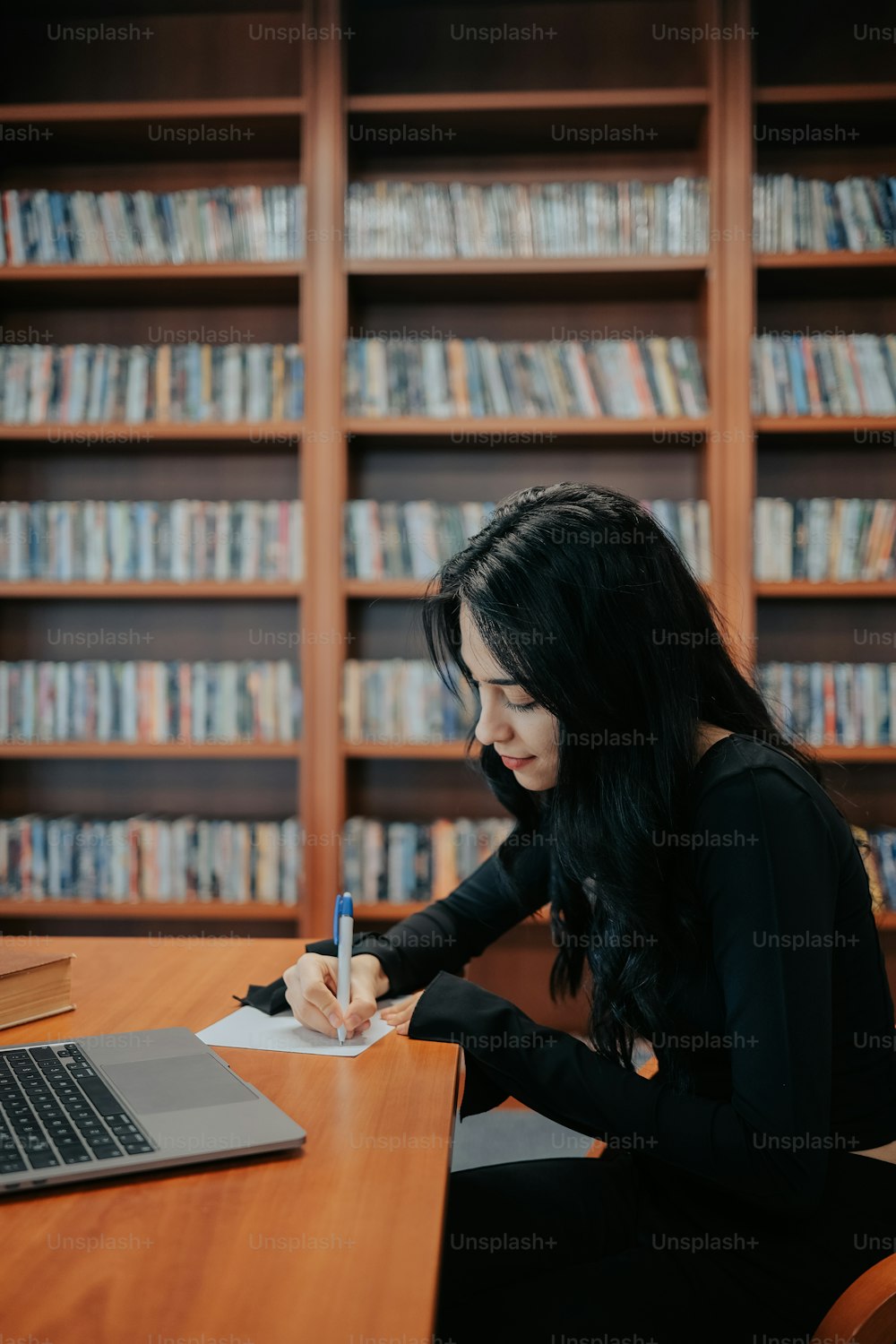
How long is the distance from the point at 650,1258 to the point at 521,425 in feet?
6.57

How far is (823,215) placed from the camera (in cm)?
254

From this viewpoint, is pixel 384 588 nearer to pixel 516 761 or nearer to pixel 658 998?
pixel 516 761

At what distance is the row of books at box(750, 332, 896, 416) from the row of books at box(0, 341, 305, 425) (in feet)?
3.91

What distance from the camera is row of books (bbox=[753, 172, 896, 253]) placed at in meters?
2.53

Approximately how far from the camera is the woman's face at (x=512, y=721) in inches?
Answer: 42.6

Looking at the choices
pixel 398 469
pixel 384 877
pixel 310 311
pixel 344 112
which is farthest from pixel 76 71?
pixel 384 877

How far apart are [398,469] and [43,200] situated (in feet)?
3.79

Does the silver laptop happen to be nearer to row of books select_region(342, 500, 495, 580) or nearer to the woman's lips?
the woman's lips

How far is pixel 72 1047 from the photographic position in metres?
0.94

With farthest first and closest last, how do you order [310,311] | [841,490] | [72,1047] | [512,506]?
[841,490], [310,311], [512,506], [72,1047]

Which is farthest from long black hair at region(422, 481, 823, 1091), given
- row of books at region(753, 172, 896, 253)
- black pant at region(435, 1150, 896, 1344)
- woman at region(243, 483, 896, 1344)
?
row of books at region(753, 172, 896, 253)

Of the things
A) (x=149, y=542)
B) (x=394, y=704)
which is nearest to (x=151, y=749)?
(x=149, y=542)

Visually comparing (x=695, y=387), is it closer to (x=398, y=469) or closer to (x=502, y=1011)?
(x=398, y=469)

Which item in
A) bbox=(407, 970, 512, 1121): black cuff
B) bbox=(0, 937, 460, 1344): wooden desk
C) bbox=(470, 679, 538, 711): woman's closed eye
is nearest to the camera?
bbox=(0, 937, 460, 1344): wooden desk
